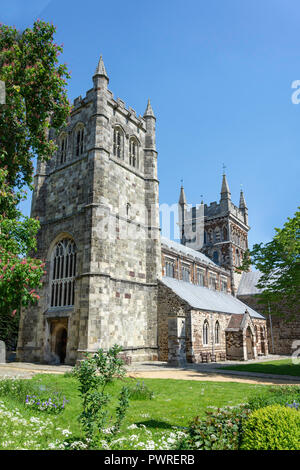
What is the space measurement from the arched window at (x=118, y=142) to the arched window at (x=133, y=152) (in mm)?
1354

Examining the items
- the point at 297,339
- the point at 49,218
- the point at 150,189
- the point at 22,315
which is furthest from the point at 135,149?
the point at 297,339

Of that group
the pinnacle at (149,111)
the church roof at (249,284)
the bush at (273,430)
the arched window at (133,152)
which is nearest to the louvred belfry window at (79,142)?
the arched window at (133,152)

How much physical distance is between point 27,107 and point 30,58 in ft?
7.09

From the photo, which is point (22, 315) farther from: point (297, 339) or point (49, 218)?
point (297, 339)

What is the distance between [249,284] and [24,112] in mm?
40672

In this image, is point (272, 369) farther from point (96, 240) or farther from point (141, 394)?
point (96, 240)

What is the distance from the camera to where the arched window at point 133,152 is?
94.4ft

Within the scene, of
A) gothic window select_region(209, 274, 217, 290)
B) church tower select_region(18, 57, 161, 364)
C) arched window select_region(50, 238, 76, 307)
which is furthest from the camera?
gothic window select_region(209, 274, 217, 290)

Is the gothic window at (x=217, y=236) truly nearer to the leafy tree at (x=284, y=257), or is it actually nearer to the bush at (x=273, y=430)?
the leafy tree at (x=284, y=257)

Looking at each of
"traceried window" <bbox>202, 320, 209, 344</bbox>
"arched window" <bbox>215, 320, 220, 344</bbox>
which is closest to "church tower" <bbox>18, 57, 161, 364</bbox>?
"traceried window" <bbox>202, 320, 209, 344</bbox>

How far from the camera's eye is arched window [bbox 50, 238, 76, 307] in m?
23.5

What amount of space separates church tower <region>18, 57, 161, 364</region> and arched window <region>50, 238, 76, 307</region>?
0.07 m

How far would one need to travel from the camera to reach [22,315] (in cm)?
2561

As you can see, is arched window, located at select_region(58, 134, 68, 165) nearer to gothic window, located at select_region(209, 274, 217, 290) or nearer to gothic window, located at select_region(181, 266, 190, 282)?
gothic window, located at select_region(181, 266, 190, 282)
